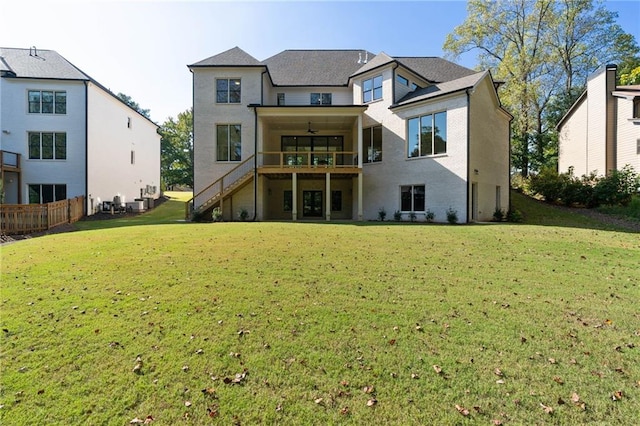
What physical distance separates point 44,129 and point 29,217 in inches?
372

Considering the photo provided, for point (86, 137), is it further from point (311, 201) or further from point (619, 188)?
point (619, 188)

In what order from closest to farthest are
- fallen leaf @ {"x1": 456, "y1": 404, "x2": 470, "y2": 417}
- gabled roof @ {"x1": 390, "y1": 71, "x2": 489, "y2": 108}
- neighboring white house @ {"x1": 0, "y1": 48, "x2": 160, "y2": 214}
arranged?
1. fallen leaf @ {"x1": 456, "y1": 404, "x2": 470, "y2": 417}
2. gabled roof @ {"x1": 390, "y1": 71, "x2": 489, "y2": 108}
3. neighboring white house @ {"x1": 0, "y1": 48, "x2": 160, "y2": 214}

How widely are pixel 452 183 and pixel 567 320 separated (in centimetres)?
1267

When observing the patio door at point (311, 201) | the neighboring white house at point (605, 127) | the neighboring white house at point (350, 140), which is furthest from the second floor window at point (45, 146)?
the neighboring white house at point (605, 127)

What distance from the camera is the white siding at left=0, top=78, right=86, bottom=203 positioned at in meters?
20.1

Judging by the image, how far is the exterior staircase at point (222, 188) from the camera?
59.7 ft

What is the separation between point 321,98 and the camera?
73.5ft

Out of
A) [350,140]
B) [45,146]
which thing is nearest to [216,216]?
[350,140]

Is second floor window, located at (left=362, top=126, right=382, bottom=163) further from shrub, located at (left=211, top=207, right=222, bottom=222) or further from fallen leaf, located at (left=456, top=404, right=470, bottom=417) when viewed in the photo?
fallen leaf, located at (left=456, top=404, right=470, bottom=417)

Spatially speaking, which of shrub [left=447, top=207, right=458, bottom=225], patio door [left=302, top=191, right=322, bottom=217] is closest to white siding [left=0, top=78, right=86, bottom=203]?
patio door [left=302, top=191, right=322, bottom=217]

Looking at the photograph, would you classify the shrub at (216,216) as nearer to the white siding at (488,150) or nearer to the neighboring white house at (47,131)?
the neighboring white house at (47,131)

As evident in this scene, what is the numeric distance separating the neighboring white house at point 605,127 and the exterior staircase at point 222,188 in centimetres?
2440

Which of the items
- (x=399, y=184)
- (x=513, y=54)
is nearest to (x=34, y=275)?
(x=399, y=184)

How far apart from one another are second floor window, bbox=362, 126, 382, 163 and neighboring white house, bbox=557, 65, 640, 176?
1601cm
